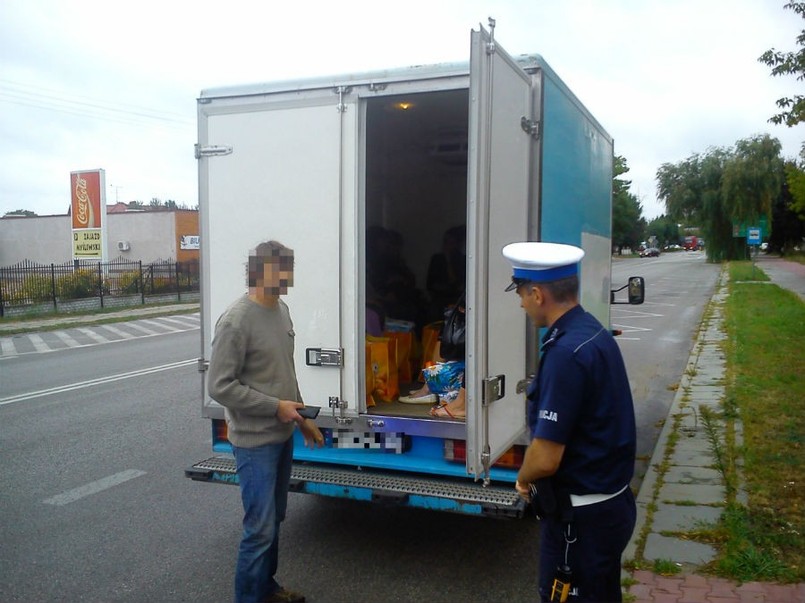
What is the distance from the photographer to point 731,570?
422 cm

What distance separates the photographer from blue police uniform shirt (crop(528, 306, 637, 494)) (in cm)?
243

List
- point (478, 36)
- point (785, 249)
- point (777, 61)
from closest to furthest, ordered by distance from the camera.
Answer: point (478, 36) < point (777, 61) < point (785, 249)

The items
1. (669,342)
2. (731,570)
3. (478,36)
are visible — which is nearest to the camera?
(478,36)

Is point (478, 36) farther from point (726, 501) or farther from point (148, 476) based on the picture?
point (148, 476)

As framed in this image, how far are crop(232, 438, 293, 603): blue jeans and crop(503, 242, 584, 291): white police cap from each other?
5.59 feet

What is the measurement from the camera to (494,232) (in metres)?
3.53

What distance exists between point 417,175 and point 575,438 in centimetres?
510

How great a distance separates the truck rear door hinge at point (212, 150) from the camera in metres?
4.53

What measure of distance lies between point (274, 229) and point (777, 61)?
8.21 m

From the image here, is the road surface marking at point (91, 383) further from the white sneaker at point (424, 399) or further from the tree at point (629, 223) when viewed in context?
the tree at point (629, 223)

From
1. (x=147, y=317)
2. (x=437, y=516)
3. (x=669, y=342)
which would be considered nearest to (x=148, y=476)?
(x=437, y=516)

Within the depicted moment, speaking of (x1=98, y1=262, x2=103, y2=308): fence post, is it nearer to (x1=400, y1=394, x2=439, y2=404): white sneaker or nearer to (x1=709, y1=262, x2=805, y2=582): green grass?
(x1=709, y1=262, x2=805, y2=582): green grass

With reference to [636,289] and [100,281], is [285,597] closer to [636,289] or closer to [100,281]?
[636,289]

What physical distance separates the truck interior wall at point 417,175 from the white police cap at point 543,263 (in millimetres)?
3429
